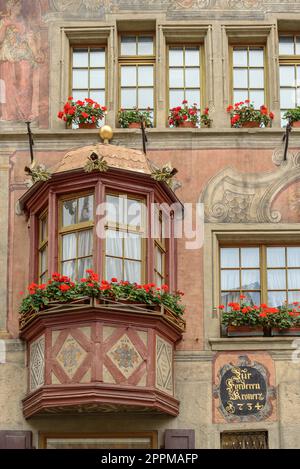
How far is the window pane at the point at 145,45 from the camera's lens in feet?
72.2

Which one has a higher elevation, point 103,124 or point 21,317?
point 103,124

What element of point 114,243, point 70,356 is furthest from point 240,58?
point 70,356

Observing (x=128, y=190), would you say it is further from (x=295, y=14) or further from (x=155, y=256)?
(x=295, y=14)

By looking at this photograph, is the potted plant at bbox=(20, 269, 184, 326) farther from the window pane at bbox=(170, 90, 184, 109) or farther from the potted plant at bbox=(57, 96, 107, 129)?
the window pane at bbox=(170, 90, 184, 109)

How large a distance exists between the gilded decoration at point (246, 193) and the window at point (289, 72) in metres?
1.29

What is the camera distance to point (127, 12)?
21906mm

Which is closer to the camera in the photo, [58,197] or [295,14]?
[58,197]

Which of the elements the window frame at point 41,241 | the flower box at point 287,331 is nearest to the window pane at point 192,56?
the window frame at point 41,241

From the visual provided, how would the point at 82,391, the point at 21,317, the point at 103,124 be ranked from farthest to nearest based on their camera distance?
1. the point at 103,124
2. the point at 21,317
3. the point at 82,391

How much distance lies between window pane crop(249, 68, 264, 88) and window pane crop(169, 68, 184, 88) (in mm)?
1189

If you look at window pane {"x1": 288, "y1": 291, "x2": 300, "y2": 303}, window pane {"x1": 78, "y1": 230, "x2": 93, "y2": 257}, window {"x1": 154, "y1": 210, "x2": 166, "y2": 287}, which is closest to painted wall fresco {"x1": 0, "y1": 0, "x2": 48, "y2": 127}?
window pane {"x1": 78, "y1": 230, "x2": 93, "y2": 257}

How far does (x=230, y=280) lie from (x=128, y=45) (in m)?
4.64

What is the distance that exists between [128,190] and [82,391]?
131 inches

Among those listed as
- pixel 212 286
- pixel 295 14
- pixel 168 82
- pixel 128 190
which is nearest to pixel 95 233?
pixel 128 190
